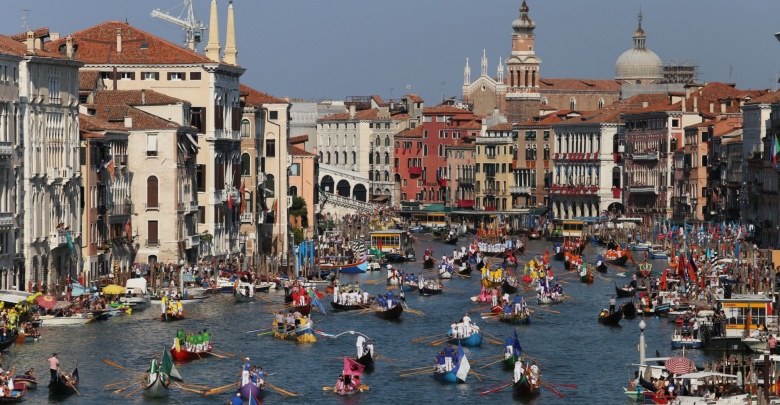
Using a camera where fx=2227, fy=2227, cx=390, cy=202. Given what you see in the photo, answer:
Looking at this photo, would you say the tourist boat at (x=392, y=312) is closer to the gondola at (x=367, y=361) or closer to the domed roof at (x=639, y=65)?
the gondola at (x=367, y=361)

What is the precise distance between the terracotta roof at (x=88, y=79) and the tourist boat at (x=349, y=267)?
13.1 metres

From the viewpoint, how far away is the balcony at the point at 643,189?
127875 millimetres

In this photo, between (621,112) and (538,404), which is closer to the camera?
(538,404)

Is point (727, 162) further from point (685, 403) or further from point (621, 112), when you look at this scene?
point (685, 403)

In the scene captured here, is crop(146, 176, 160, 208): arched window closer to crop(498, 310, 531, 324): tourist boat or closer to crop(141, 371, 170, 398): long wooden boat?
crop(498, 310, 531, 324): tourist boat

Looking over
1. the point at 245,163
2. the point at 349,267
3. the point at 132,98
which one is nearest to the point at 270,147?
the point at 245,163

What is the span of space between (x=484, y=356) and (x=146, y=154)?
22.2 m

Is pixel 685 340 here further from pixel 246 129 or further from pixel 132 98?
pixel 246 129

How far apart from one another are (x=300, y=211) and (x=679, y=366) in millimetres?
56025

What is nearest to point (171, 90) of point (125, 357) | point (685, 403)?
point (125, 357)

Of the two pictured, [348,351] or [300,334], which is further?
[300,334]

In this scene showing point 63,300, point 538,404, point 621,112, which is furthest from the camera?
point 621,112

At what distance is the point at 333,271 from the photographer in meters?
86.7

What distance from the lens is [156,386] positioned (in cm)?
4891
